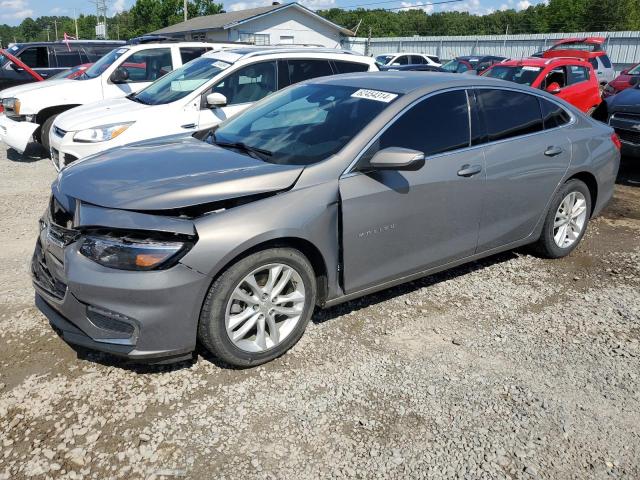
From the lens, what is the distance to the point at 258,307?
3230 mm

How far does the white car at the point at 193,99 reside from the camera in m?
6.50

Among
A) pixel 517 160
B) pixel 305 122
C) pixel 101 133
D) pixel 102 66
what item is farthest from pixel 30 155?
pixel 517 160

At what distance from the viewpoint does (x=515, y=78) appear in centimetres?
1182

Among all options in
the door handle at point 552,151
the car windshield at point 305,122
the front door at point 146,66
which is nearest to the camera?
the car windshield at point 305,122

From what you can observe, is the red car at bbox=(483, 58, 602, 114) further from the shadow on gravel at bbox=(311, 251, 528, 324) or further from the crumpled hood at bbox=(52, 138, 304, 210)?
the crumpled hood at bbox=(52, 138, 304, 210)

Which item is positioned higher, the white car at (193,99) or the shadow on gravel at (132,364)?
the white car at (193,99)

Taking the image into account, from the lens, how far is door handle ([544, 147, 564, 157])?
15.0ft

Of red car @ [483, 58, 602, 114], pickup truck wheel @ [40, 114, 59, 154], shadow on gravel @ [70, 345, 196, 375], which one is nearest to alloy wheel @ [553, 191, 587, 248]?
shadow on gravel @ [70, 345, 196, 375]

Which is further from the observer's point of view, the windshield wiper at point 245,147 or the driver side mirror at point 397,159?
the windshield wiper at point 245,147

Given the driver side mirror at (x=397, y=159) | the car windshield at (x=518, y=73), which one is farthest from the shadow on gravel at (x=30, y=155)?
the car windshield at (x=518, y=73)

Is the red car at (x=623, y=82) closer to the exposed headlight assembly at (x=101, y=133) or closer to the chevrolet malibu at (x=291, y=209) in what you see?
the chevrolet malibu at (x=291, y=209)

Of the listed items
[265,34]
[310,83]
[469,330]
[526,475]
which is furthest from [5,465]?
[265,34]

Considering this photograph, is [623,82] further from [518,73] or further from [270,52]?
[270,52]

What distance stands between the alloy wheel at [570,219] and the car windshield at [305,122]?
83.2 inches
